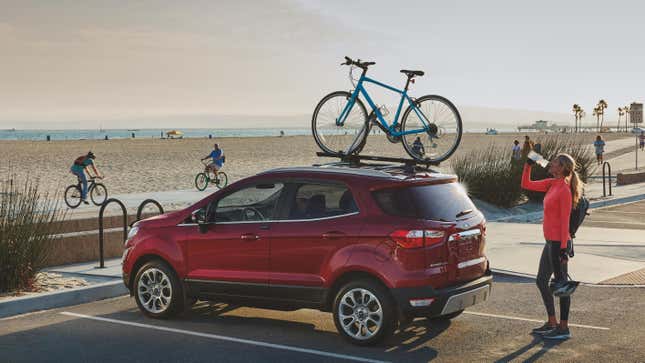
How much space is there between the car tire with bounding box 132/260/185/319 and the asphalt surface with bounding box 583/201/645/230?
11925 millimetres

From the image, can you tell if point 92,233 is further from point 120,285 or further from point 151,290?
point 151,290

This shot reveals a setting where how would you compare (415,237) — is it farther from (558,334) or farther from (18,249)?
(18,249)

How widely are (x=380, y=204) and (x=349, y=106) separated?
2.64 m

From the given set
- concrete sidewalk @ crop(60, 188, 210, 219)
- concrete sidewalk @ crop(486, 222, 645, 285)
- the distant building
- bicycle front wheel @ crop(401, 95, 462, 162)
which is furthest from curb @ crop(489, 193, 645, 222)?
the distant building

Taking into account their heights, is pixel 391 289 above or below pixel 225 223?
below

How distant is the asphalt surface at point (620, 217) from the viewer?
1784cm

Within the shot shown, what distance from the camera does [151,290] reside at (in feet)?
28.6

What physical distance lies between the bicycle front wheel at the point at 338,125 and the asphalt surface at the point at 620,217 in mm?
9989

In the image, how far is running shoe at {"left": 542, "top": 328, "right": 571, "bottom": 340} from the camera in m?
7.54

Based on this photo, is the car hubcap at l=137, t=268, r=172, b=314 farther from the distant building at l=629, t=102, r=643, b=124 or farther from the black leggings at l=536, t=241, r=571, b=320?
the distant building at l=629, t=102, r=643, b=124

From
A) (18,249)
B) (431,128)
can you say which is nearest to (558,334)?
(431,128)

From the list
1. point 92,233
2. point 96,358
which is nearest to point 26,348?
point 96,358

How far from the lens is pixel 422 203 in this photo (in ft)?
23.6

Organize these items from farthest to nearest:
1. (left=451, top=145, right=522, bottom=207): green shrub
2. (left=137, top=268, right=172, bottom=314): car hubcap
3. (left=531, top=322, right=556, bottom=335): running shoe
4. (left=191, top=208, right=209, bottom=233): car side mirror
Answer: (left=451, top=145, right=522, bottom=207): green shrub → (left=137, top=268, right=172, bottom=314): car hubcap → (left=191, top=208, right=209, bottom=233): car side mirror → (left=531, top=322, right=556, bottom=335): running shoe
